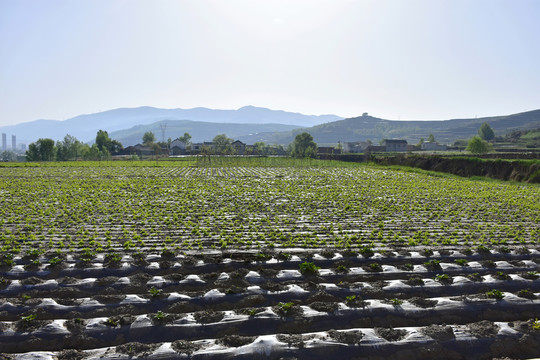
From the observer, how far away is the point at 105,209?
14.9 metres

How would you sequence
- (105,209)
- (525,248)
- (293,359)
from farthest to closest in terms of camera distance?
(105,209) < (525,248) < (293,359)

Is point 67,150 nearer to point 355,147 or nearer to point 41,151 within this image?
point 41,151

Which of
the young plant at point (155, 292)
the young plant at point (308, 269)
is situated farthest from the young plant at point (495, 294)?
the young plant at point (155, 292)

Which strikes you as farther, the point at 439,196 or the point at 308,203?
the point at 439,196

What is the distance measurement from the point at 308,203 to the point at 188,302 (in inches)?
445

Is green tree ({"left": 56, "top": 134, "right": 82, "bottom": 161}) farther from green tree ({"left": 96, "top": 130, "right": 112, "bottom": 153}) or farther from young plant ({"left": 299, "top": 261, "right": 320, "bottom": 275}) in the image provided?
young plant ({"left": 299, "top": 261, "right": 320, "bottom": 275})

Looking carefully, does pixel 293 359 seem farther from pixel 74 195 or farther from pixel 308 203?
pixel 74 195

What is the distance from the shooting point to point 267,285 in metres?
6.80

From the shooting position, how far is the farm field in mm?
4953

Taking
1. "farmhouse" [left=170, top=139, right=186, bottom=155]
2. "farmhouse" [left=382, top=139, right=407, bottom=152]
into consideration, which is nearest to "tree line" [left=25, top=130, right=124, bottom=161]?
"farmhouse" [left=170, top=139, right=186, bottom=155]

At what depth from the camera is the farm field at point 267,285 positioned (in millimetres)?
4953

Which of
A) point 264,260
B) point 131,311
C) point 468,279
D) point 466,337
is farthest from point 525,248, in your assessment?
point 131,311

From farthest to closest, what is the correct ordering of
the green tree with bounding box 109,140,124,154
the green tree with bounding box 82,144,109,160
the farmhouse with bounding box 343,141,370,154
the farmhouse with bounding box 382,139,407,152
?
1. the farmhouse with bounding box 343,141,370,154
2. the farmhouse with bounding box 382,139,407,152
3. the green tree with bounding box 109,140,124,154
4. the green tree with bounding box 82,144,109,160

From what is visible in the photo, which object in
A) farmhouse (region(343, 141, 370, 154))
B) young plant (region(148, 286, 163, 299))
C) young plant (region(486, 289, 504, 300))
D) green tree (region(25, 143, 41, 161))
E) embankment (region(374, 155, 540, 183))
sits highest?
farmhouse (region(343, 141, 370, 154))
